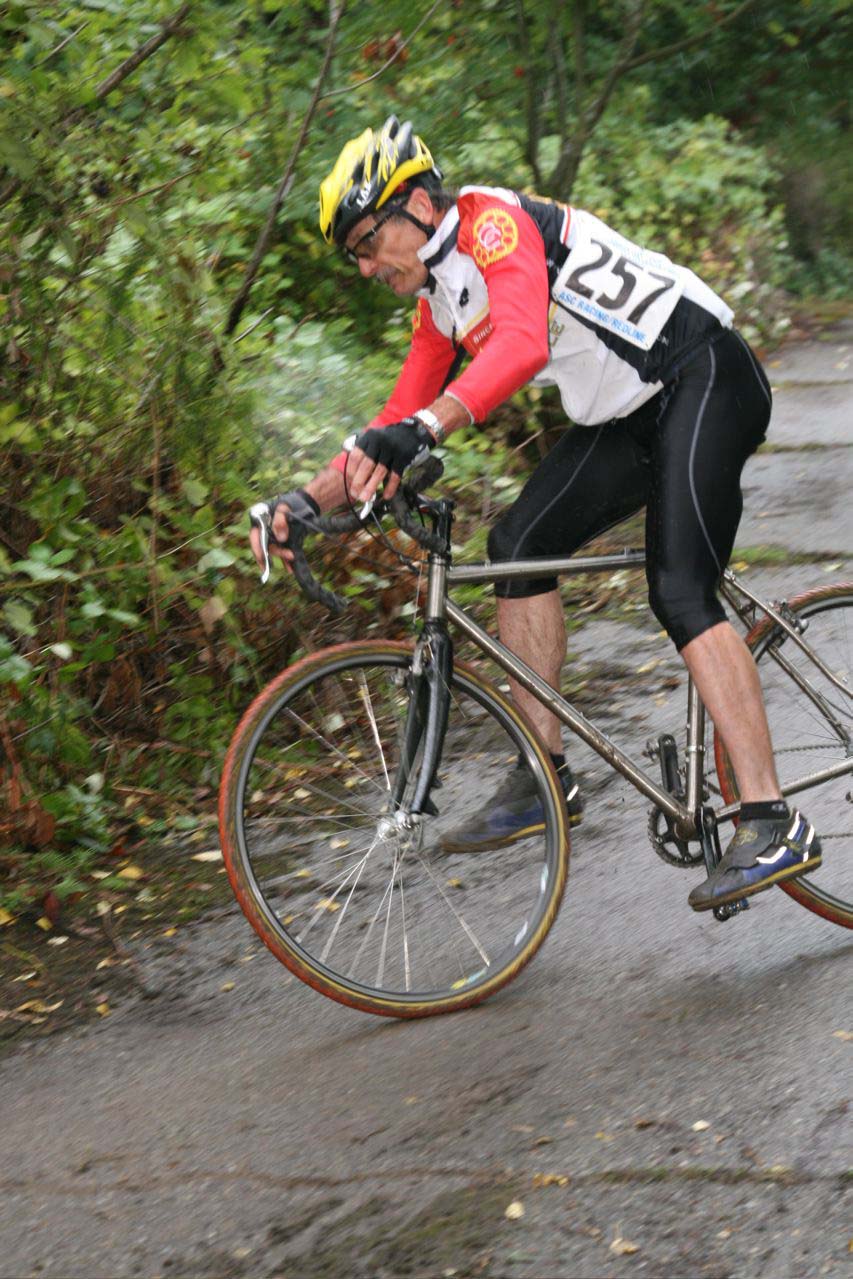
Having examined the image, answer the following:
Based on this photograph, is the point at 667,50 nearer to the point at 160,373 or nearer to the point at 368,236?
the point at 160,373

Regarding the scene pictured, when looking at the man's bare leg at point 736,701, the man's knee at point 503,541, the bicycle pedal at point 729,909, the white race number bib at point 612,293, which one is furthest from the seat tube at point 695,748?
the white race number bib at point 612,293

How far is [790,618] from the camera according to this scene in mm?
4145

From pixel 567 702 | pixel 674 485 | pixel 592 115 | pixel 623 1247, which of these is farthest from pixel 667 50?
pixel 623 1247

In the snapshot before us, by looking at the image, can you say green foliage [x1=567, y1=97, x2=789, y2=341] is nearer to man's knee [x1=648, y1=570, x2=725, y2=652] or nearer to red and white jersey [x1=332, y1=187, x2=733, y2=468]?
red and white jersey [x1=332, y1=187, x2=733, y2=468]

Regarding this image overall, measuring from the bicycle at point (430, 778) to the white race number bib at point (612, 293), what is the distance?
0.54 metres

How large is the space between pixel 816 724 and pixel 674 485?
88 centimetres

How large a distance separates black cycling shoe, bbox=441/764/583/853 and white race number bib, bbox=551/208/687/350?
1.11m

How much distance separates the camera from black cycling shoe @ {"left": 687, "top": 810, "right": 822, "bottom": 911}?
386 cm

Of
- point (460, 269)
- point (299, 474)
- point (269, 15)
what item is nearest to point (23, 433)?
point (299, 474)

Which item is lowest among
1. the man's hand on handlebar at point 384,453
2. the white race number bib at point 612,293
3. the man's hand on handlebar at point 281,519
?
the man's hand on handlebar at point 281,519

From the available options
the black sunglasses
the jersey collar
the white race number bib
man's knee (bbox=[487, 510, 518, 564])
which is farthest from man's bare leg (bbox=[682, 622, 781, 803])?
the black sunglasses

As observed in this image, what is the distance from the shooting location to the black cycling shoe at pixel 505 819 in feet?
13.5

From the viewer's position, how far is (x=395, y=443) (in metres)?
3.59

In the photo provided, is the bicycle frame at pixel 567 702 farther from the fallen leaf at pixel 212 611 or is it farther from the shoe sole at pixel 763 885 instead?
the fallen leaf at pixel 212 611
